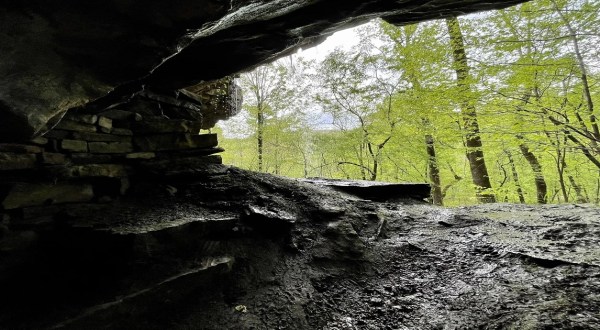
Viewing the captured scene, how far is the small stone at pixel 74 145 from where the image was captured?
11.2 feet

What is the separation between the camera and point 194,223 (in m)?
3.46

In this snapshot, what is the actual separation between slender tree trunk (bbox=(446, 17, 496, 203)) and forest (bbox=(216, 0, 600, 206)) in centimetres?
4

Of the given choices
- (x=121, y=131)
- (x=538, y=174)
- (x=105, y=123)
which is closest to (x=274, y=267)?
(x=121, y=131)

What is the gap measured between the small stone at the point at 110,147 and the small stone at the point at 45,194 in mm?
503

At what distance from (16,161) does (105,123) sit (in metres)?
1.04

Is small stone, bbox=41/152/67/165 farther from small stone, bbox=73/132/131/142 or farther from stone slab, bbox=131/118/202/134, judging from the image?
stone slab, bbox=131/118/202/134

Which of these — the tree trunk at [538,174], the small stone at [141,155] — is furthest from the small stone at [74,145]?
the tree trunk at [538,174]

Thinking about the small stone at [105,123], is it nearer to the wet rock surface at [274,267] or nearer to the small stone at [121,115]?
the small stone at [121,115]

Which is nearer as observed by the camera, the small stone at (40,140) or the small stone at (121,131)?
the small stone at (40,140)

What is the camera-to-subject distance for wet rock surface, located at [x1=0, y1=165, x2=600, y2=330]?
8.70 ft

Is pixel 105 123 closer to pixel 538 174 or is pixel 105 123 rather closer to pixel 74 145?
pixel 74 145

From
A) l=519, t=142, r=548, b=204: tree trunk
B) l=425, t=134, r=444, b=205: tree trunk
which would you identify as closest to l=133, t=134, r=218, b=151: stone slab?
l=425, t=134, r=444, b=205: tree trunk

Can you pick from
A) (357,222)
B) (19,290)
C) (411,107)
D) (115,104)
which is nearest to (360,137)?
(411,107)

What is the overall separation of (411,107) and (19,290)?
1042 cm
